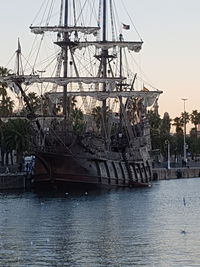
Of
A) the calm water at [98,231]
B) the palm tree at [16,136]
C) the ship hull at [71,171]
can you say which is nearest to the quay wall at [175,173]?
the palm tree at [16,136]

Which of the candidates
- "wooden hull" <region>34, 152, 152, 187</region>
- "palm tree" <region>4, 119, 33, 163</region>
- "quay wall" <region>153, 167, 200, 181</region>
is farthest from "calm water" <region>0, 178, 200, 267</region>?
"quay wall" <region>153, 167, 200, 181</region>

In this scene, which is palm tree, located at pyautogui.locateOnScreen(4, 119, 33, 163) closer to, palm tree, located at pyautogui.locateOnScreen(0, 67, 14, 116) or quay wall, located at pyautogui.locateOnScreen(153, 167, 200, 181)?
palm tree, located at pyautogui.locateOnScreen(0, 67, 14, 116)

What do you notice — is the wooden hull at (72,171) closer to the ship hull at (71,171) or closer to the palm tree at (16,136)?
the ship hull at (71,171)

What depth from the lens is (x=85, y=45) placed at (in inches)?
4176

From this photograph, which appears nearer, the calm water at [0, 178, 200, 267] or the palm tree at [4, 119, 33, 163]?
the calm water at [0, 178, 200, 267]

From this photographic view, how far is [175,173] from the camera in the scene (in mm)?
141500

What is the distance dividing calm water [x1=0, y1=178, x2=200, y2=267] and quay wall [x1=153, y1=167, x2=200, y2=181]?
52467 millimetres

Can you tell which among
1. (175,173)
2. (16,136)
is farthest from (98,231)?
(175,173)

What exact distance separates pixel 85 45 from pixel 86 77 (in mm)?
8960

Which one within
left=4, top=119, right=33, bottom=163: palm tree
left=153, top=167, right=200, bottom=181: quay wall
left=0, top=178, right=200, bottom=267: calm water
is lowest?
left=0, top=178, right=200, bottom=267: calm water

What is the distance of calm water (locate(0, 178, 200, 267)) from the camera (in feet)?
135

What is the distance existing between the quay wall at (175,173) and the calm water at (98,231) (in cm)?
5247

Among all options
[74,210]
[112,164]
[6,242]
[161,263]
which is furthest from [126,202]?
[161,263]

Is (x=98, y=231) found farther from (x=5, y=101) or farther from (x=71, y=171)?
(x=5, y=101)
